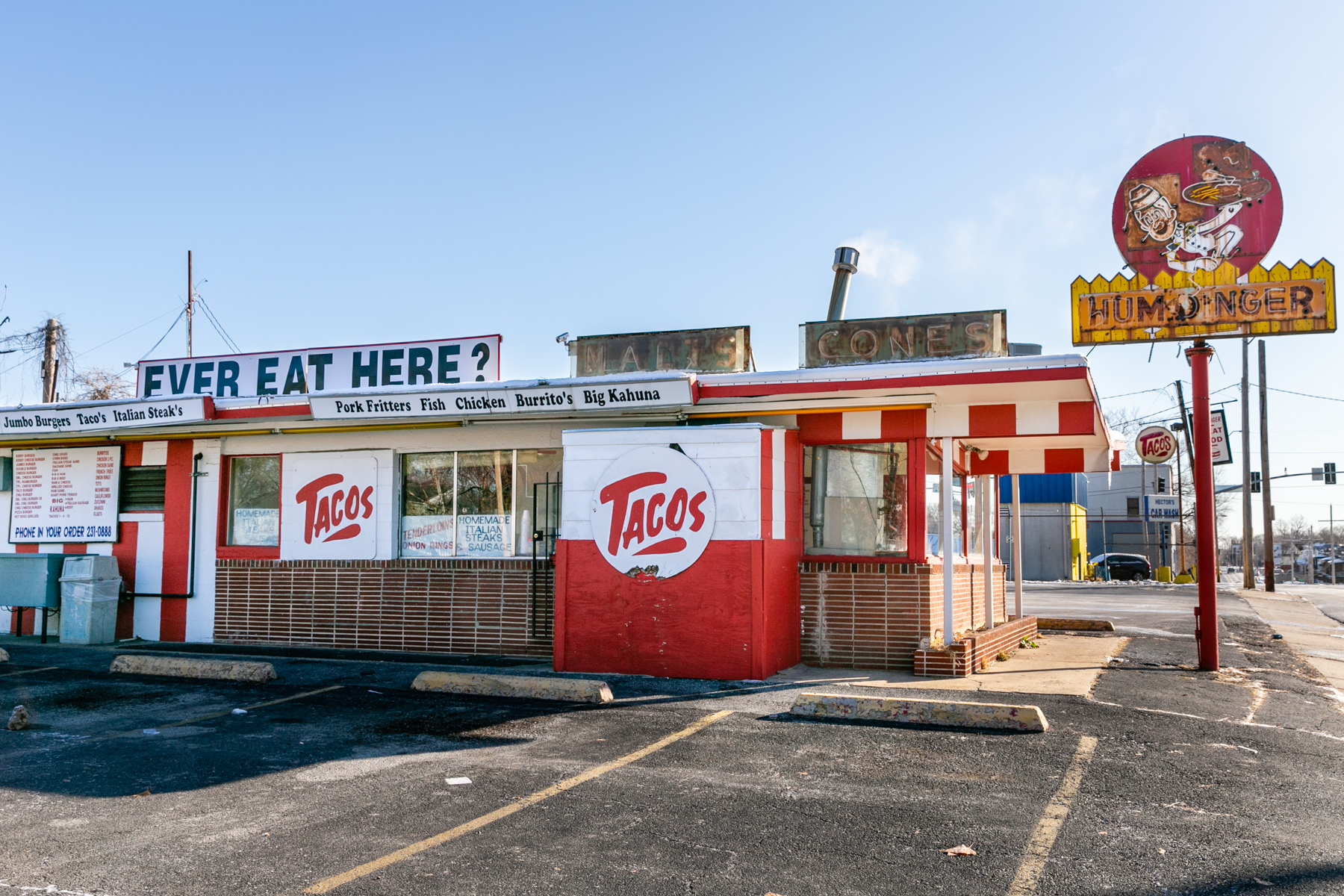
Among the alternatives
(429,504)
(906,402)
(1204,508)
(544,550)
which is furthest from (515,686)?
(1204,508)

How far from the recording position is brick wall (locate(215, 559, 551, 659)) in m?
12.0

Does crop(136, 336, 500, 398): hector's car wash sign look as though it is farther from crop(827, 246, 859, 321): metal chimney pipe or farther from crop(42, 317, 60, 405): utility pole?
crop(42, 317, 60, 405): utility pole

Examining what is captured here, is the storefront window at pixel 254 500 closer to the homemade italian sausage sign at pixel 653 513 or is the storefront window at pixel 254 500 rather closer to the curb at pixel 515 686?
the curb at pixel 515 686

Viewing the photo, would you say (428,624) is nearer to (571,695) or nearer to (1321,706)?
(571,695)

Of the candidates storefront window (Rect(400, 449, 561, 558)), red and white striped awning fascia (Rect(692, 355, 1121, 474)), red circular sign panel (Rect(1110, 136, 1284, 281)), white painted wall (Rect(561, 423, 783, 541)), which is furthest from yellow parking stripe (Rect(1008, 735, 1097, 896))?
storefront window (Rect(400, 449, 561, 558))

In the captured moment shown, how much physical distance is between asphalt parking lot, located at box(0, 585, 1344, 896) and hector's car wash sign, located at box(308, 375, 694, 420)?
10.3 feet

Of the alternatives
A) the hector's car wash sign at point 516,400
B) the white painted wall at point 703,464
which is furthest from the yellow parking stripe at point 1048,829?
the hector's car wash sign at point 516,400

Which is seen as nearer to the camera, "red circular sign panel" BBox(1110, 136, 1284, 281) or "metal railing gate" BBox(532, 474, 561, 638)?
"red circular sign panel" BBox(1110, 136, 1284, 281)

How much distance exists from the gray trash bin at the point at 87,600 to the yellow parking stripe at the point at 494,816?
31.7 ft

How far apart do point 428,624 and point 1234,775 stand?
8.95 metres

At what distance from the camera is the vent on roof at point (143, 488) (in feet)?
45.6

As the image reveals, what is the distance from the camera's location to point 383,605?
1252 centimetres

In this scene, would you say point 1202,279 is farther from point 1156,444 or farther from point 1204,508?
point 1156,444

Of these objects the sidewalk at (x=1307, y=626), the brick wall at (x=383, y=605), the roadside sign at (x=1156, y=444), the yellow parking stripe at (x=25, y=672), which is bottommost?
the sidewalk at (x=1307, y=626)
